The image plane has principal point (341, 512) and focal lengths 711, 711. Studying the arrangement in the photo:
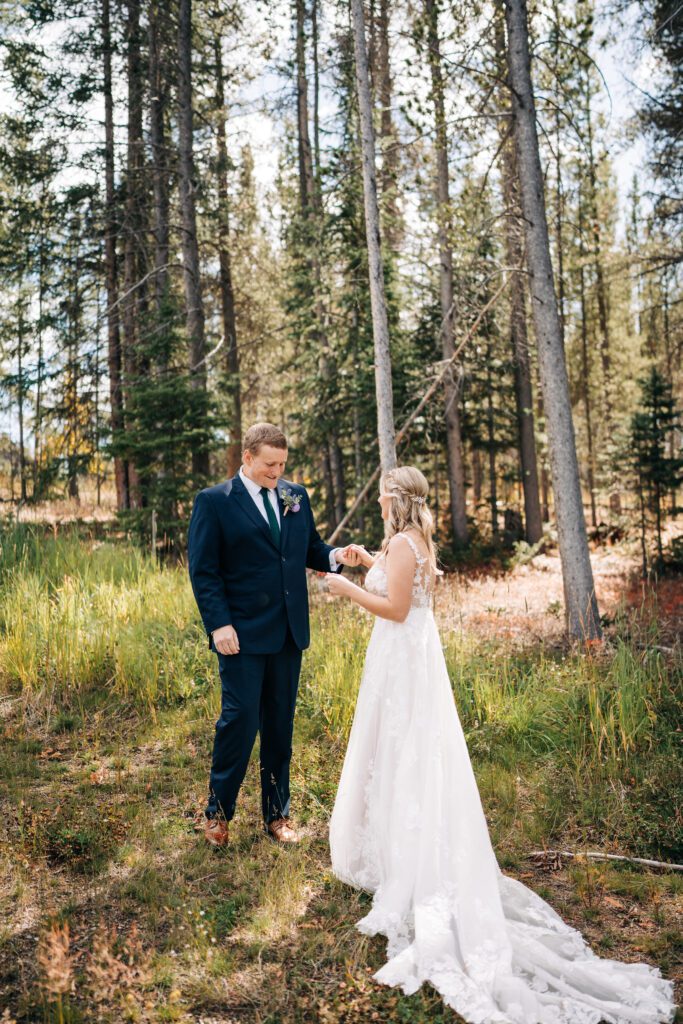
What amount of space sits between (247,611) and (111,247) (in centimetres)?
1586

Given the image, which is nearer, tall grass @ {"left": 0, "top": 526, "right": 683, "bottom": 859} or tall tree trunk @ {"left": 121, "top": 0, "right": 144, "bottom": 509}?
tall grass @ {"left": 0, "top": 526, "right": 683, "bottom": 859}

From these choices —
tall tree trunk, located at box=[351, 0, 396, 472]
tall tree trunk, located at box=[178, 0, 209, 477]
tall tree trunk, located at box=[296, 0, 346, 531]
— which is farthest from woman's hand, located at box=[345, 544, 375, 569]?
tall tree trunk, located at box=[296, 0, 346, 531]

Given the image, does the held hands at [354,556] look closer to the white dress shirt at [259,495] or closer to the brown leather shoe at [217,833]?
the white dress shirt at [259,495]

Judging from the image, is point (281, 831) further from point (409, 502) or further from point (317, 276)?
point (317, 276)

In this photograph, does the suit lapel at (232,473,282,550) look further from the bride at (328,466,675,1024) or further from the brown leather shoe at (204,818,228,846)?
the brown leather shoe at (204,818,228,846)

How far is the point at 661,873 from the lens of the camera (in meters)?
4.07

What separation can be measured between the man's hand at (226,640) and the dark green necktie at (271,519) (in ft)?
1.92

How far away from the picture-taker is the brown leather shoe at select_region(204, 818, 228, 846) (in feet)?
13.7

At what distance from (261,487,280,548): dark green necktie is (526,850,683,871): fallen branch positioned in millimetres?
2418

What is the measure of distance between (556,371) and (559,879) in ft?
19.1

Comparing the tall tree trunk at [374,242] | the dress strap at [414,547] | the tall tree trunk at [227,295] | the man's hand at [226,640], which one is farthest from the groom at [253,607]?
the tall tree trunk at [227,295]

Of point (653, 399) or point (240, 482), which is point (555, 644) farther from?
point (653, 399)

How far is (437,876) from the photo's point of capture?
11.2 ft

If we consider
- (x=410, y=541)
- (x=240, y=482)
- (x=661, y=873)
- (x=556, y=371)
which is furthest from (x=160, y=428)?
(x=661, y=873)
